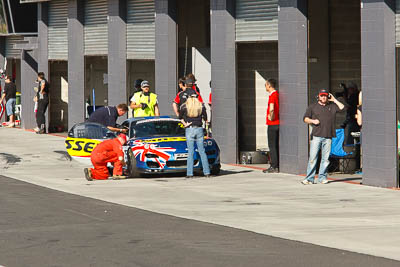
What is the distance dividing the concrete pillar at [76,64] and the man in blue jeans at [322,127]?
43.3 feet

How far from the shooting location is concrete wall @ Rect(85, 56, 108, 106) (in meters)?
30.5

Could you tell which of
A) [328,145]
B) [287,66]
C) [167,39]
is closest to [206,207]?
[328,145]

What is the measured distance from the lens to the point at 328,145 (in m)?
18.1

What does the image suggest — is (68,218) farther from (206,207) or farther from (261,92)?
(261,92)

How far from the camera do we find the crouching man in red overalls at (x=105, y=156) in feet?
62.6

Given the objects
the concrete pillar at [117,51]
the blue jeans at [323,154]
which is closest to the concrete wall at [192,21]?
the concrete pillar at [117,51]

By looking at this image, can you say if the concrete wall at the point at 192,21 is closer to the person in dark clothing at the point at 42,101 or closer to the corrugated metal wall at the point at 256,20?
the corrugated metal wall at the point at 256,20

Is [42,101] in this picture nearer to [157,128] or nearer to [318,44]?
[318,44]

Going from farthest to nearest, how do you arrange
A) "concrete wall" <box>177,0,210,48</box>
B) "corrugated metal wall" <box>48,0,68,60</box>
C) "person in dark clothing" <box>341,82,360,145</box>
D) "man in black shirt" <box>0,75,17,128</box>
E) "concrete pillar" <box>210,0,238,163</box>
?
"man in black shirt" <box>0,75,17,128</box> → "corrugated metal wall" <box>48,0,68,60</box> → "concrete wall" <box>177,0,210,48</box> → "concrete pillar" <box>210,0,238,163</box> → "person in dark clothing" <box>341,82,360,145</box>

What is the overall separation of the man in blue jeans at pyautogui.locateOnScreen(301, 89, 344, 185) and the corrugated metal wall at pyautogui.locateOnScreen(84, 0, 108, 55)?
11.5 m

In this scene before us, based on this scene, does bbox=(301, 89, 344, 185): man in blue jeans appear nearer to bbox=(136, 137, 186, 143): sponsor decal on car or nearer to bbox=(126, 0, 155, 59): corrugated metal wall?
bbox=(136, 137, 186, 143): sponsor decal on car

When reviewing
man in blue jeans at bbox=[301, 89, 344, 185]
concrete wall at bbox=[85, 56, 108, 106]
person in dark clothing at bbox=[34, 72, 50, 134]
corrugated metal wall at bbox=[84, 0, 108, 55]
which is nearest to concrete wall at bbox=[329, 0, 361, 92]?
man in blue jeans at bbox=[301, 89, 344, 185]

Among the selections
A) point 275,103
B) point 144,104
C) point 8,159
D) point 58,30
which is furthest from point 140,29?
point 275,103

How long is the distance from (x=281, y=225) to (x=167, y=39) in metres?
12.6
